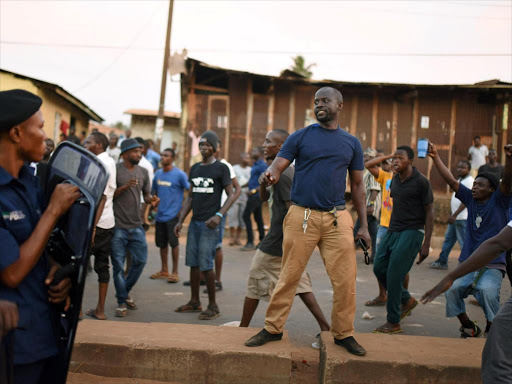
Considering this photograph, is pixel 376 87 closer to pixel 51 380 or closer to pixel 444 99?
pixel 444 99

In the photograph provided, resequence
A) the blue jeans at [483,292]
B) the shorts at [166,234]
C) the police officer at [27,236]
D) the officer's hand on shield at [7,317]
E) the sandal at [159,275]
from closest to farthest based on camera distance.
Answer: the officer's hand on shield at [7,317]
the police officer at [27,236]
the blue jeans at [483,292]
the shorts at [166,234]
the sandal at [159,275]

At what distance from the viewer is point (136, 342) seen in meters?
4.20

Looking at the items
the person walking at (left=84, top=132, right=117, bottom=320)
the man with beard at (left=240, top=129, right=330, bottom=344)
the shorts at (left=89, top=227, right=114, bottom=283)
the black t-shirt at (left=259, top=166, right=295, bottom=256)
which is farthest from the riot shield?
the shorts at (left=89, top=227, right=114, bottom=283)

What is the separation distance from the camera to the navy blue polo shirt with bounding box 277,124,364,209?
163 inches

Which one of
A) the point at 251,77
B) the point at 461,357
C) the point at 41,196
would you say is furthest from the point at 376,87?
the point at 41,196

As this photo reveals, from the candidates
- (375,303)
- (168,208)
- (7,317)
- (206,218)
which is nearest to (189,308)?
(206,218)

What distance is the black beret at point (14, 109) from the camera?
6.98ft

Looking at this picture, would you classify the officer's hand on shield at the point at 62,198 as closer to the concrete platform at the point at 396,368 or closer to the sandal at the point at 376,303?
the concrete platform at the point at 396,368

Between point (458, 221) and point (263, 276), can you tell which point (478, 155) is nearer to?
point (458, 221)

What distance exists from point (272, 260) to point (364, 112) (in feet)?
42.9

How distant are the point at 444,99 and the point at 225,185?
42.2 feet

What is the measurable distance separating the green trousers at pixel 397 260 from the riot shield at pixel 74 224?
12.5 ft

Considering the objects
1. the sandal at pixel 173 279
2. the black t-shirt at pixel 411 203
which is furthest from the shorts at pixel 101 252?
the black t-shirt at pixel 411 203

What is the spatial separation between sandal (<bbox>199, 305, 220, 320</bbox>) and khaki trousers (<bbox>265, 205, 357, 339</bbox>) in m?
1.90
